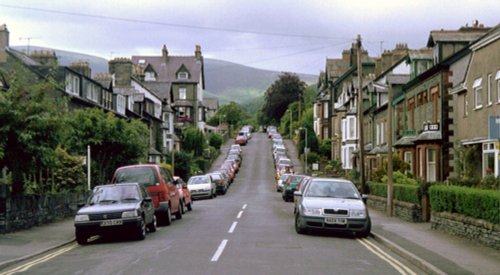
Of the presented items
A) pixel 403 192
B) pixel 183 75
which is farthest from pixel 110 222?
pixel 183 75

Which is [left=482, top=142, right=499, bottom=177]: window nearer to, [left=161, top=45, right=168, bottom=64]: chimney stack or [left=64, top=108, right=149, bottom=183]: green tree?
[left=64, top=108, right=149, bottom=183]: green tree

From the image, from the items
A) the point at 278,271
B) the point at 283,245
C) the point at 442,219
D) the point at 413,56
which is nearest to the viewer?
the point at 278,271

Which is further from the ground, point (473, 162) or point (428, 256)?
point (473, 162)

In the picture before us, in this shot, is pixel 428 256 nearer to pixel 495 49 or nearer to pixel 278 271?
pixel 278 271

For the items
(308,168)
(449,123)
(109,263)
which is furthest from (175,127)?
(109,263)

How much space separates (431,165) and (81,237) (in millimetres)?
22773

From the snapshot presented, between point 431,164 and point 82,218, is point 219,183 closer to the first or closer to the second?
point 431,164

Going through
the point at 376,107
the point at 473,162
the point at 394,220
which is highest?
the point at 376,107

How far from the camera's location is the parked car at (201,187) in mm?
47594

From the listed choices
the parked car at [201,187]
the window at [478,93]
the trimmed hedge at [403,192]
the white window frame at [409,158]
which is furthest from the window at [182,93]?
the window at [478,93]

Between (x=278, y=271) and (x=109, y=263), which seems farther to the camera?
(x=109, y=263)

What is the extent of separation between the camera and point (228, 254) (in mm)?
15359

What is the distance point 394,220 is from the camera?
89.4ft

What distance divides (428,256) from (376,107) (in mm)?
39397
